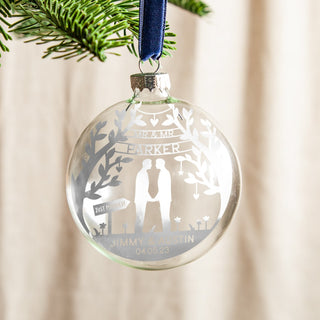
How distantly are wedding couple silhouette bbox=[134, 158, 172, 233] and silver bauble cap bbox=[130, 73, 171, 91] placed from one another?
6cm

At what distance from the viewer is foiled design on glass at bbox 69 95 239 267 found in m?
0.33

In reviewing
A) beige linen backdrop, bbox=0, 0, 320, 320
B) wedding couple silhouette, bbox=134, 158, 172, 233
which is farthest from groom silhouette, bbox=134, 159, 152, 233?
beige linen backdrop, bbox=0, 0, 320, 320

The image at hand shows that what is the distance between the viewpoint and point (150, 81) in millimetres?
352

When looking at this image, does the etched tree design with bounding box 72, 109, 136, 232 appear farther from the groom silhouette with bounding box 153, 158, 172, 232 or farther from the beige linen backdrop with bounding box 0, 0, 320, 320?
the beige linen backdrop with bounding box 0, 0, 320, 320

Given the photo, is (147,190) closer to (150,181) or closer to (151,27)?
(150,181)

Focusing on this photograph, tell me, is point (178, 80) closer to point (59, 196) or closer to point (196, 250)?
point (59, 196)

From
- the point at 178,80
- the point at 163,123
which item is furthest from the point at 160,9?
the point at 178,80

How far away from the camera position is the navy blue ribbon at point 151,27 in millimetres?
334

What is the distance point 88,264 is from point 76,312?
5.5 inches

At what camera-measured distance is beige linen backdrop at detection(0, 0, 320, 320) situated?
3.95ft

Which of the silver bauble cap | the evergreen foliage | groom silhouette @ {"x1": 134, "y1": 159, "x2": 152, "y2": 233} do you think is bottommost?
groom silhouette @ {"x1": 134, "y1": 159, "x2": 152, "y2": 233}

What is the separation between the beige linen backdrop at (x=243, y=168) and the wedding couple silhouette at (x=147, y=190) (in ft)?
2.92

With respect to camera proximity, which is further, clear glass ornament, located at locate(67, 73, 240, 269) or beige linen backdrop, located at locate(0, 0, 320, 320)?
beige linen backdrop, located at locate(0, 0, 320, 320)

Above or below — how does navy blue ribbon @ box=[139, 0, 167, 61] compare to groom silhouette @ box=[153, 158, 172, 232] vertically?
above
